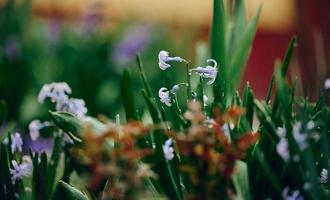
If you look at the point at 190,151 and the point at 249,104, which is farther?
the point at 249,104

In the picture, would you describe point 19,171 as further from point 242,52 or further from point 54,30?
point 54,30

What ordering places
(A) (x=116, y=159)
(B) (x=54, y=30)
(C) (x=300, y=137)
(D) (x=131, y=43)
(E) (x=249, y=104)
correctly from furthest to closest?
(B) (x=54, y=30), (D) (x=131, y=43), (E) (x=249, y=104), (C) (x=300, y=137), (A) (x=116, y=159)

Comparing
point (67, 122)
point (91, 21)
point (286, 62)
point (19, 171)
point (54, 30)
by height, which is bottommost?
point (54, 30)

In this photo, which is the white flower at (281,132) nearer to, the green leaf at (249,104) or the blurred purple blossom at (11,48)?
the green leaf at (249,104)

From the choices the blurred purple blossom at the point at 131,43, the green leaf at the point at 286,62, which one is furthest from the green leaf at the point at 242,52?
the blurred purple blossom at the point at 131,43

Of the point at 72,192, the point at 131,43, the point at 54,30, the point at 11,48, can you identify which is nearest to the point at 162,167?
the point at 72,192

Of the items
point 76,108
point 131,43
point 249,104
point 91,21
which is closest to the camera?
point 249,104

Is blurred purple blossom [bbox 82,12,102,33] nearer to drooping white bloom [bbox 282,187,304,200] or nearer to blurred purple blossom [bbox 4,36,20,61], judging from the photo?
blurred purple blossom [bbox 4,36,20,61]
